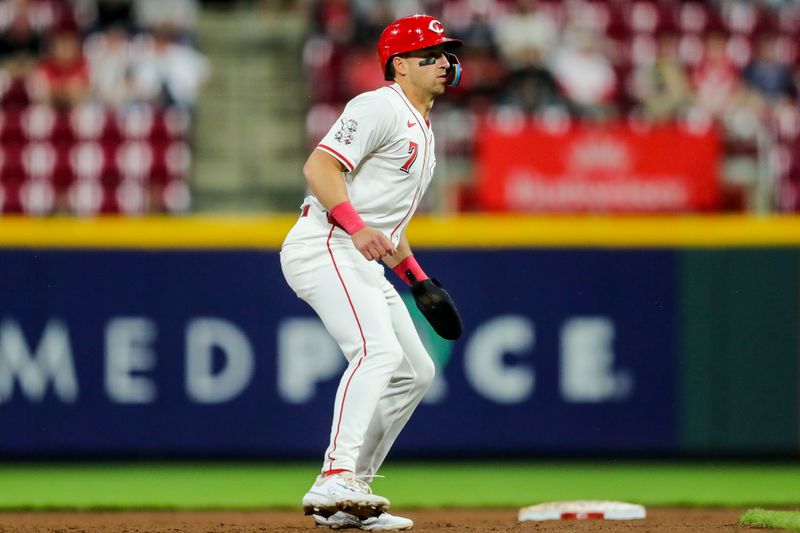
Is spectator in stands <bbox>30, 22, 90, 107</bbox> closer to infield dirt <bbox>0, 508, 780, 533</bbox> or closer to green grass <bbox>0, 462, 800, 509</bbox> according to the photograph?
green grass <bbox>0, 462, 800, 509</bbox>

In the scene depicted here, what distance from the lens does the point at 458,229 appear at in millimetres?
8164

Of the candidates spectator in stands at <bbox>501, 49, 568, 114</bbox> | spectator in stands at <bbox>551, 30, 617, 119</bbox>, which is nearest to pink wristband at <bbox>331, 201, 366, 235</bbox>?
Answer: spectator in stands at <bbox>501, 49, 568, 114</bbox>

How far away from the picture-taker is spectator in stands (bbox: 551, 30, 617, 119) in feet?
35.6

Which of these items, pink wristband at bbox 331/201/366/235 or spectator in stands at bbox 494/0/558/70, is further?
spectator in stands at bbox 494/0/558/70

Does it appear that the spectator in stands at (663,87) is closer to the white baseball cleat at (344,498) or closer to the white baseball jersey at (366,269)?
the white baseball jersey at (366,269)

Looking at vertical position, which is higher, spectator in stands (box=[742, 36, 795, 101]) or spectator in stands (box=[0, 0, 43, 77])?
spectator in stands (box=[0, 0, 43, 77])

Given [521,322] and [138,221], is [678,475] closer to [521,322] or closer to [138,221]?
[521,322]

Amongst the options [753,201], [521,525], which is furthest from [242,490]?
[753,201]

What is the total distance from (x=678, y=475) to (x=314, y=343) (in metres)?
2.29

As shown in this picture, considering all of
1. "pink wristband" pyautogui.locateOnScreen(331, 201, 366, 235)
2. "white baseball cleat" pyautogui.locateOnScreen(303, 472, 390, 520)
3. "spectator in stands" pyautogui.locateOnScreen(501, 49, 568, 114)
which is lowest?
"white baseball cleat" pyautogui.locateOnScreen(303, 472, 390, 520)

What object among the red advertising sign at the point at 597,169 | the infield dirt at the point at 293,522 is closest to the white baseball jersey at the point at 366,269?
the infield dirt at the point at 293,522

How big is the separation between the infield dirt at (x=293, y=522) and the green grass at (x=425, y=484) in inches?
13.3

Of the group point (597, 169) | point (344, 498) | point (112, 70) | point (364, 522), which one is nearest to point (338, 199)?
point (344, 498)

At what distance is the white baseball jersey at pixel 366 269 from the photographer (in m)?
4.69
